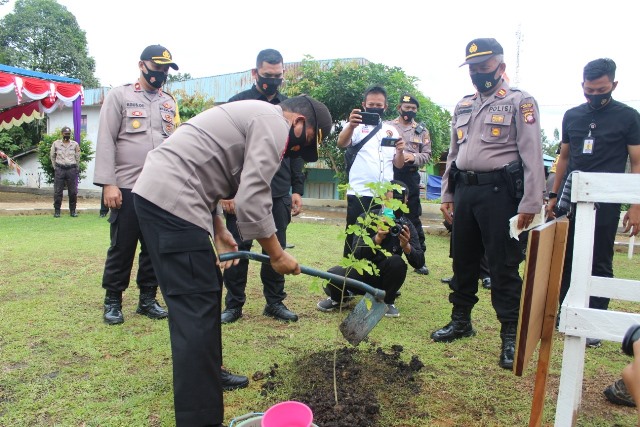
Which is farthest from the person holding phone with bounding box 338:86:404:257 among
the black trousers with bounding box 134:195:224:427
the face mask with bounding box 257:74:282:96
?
the black trousers with bounding box 134:195:224:427

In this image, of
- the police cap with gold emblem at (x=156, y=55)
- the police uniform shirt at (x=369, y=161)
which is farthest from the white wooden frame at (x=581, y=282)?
the police cap with gold emblem at (x=156, y=55)

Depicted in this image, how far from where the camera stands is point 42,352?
3115mm

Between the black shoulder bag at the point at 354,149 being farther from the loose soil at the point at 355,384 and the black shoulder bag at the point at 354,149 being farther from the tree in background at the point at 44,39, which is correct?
the tree in background at the point at 44,39

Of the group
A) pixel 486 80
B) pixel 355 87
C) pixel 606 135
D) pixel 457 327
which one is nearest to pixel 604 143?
pixel 606 135

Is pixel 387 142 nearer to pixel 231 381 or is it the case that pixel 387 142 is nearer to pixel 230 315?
pixel 230 315

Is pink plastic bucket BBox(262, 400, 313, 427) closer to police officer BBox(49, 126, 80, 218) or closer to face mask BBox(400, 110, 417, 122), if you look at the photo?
face mask BBox(400, 110, 417, 122)

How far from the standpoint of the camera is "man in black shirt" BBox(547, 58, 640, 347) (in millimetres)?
3561

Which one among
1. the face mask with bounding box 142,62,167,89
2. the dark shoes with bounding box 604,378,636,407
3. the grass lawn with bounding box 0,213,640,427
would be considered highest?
the face mask with bounding box 142,62,167,89

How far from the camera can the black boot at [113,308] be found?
369cm

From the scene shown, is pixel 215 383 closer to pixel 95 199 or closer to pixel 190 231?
pixel 190 231

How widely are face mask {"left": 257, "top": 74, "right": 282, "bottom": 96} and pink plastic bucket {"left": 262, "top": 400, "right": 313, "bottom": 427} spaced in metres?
2.53

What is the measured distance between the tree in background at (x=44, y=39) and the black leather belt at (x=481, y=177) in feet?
96.6

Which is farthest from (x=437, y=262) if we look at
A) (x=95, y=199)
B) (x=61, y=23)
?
(x=61, y=23)

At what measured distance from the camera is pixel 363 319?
2816 millimetres
